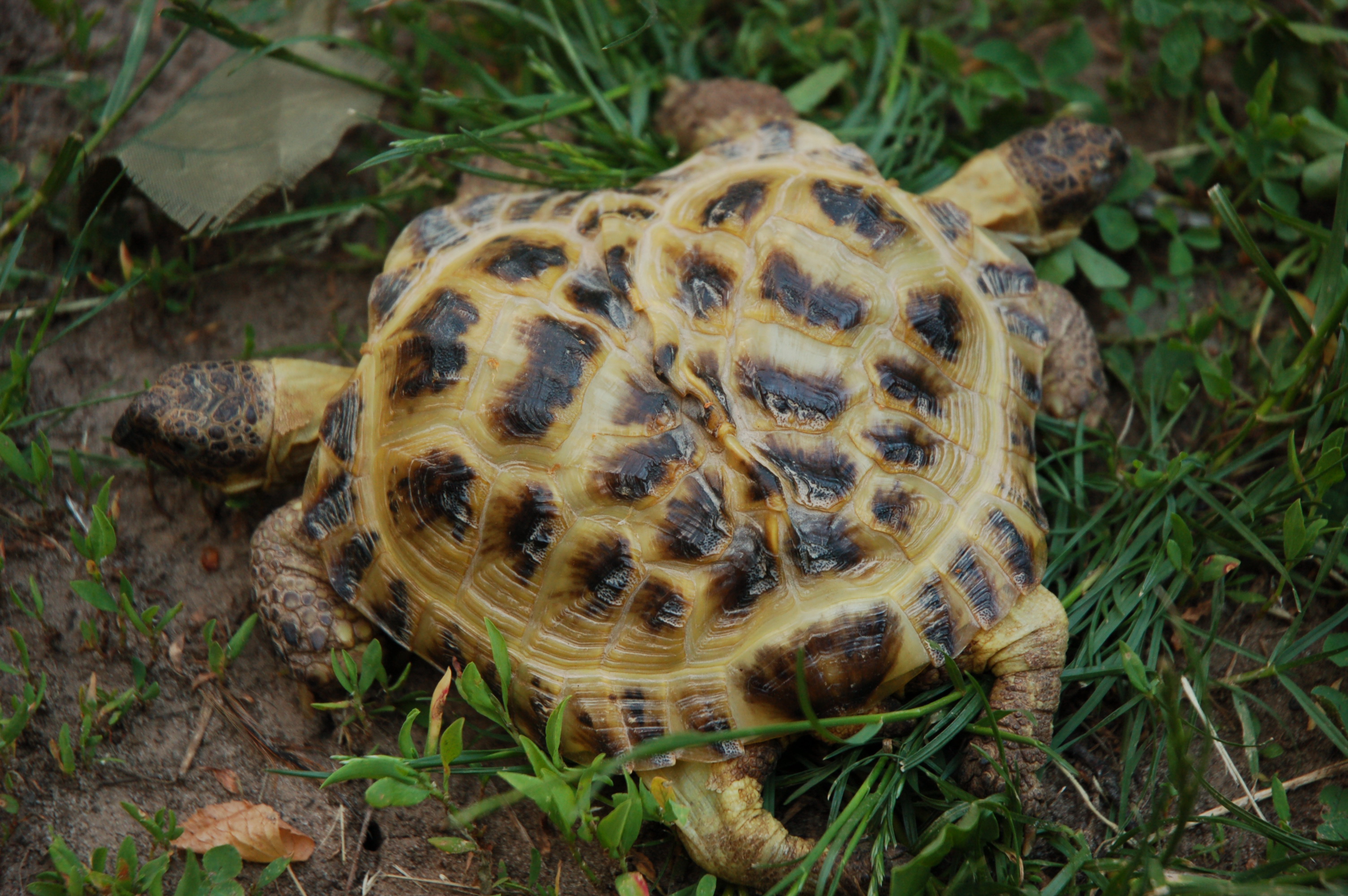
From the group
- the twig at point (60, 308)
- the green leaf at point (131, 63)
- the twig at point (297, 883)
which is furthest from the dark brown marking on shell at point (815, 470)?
the green leaf at point (131, 63)

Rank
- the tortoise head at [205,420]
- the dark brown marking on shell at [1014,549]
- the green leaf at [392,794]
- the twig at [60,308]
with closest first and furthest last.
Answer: the green leaf at [392,794] → the dark brown marking on shell at [1014,549] → the tortoise head at [205,420] → the twig at [60,308]

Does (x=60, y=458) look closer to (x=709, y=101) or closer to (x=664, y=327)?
(x=664, y=327)

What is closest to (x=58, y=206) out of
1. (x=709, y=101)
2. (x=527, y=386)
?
(x=527, y=386)

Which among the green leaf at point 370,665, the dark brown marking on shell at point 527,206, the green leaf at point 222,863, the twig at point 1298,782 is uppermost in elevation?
the dark brown marking on shell at point 527,206

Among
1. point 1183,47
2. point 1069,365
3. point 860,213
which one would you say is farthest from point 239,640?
point 1183,47

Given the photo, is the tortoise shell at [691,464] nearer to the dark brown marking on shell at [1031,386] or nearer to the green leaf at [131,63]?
the dark brown marking on shell at [1031,386]

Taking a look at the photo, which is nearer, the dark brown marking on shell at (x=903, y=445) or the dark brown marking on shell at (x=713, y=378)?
the dark brown marking on shell at (x=713, y=378)

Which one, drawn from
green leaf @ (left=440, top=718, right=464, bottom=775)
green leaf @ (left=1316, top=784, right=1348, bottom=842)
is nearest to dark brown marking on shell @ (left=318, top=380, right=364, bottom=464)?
green leaf @ (left=440, top=718, right=464, bottom=775)

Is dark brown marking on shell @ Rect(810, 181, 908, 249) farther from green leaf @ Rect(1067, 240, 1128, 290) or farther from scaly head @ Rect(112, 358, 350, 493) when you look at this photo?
scaly head @ Rect(112, 358, 350, 493)
